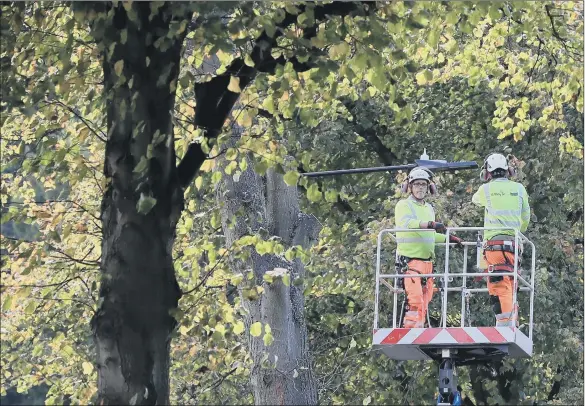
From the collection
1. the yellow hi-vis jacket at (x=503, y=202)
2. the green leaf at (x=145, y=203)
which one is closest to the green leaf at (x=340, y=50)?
the green leaf at (x=145, y=203)

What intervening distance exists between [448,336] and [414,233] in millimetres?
1109

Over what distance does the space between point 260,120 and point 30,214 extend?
4726mm

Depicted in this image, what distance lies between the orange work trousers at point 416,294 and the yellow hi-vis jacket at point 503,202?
2.71 feet

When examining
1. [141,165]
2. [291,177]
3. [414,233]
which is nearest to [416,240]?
[414,233]

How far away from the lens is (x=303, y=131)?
24234mm

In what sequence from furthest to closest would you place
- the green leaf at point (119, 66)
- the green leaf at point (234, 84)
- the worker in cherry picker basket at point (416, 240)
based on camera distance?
the worker in cherry picker basket at point (416, 240)
the green leaf at point (234, 84)
the green leaf at point (119, 66)

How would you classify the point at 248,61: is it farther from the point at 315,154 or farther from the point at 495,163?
the point at 315,154

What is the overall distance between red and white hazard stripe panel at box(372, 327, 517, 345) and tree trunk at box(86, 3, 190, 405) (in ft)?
18.4

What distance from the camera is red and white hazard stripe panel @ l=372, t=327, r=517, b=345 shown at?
15.5m

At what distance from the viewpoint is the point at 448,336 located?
51.6ft

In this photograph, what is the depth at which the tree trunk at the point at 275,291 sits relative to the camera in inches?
668

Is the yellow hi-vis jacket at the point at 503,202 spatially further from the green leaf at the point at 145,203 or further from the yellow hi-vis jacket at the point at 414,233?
the green leaf at the point at 145,203

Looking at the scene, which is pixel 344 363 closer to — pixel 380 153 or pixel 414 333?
pixel 380 153

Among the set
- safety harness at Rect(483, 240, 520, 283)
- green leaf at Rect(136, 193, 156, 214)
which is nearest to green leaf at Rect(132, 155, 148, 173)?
green leaf at Rect(136, 193, 156, 214)
